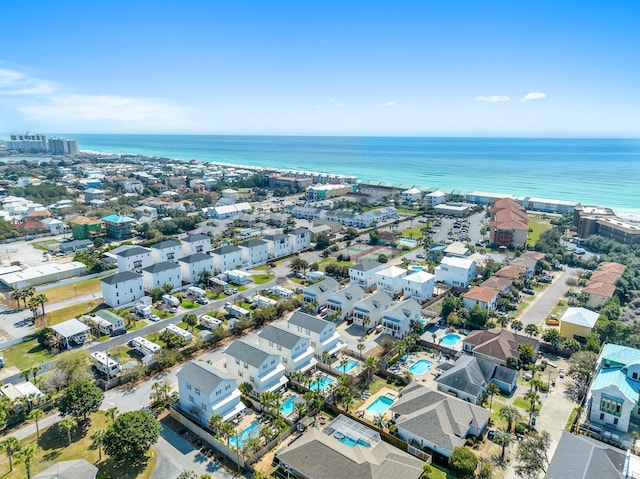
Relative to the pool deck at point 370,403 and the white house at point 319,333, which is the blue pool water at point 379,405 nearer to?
the pool deck at point 370,403

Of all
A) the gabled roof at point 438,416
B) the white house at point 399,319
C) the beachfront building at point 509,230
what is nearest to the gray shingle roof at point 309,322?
the white house at point 399,319

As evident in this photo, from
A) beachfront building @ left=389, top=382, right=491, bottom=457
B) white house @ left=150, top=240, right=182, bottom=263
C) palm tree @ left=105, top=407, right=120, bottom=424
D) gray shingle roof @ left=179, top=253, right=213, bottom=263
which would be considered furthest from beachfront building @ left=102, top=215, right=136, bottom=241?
beachfront building @ left=389, top=382, right=491, bottom=457

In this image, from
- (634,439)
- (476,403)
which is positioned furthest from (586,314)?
(476,403)

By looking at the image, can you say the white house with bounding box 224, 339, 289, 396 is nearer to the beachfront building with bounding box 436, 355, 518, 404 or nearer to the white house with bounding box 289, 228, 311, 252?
the beachfront building with bounding box 436, 355, 518, 404

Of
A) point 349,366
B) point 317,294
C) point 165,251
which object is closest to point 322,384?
point 349,366

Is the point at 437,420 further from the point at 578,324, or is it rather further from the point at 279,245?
the point at 279,245

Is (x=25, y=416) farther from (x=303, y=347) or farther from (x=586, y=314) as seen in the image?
(x=586, y=314)

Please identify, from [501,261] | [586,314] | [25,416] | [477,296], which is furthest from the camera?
[501,261]
